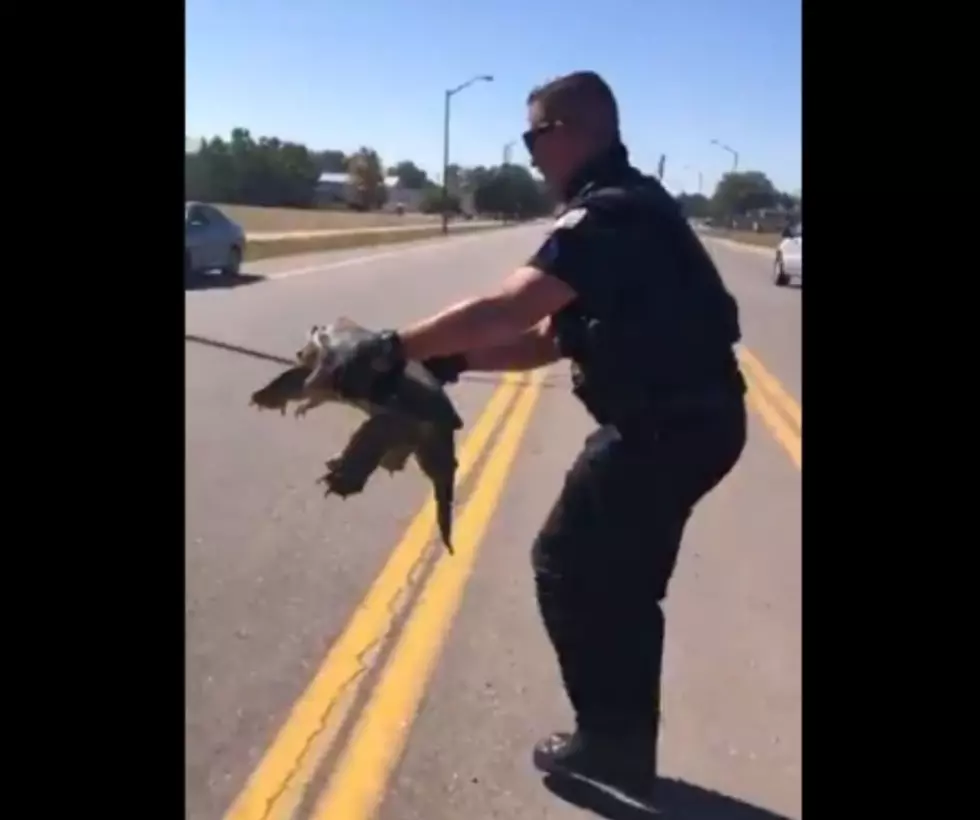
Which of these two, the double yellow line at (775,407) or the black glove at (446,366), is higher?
the black glove at (446,366)

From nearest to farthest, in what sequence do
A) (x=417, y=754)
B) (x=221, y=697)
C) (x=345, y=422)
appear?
(x=345, y=422), (x=417, y=754), (x=221, y=697)

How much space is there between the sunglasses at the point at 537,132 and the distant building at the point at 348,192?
2.47 feet

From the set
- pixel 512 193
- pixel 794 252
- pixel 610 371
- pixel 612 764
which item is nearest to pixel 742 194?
pixel 794 252

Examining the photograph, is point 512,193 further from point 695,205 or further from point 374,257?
point 374,257

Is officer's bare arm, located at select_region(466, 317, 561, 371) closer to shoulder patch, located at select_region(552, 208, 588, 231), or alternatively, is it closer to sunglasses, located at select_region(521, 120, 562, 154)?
shoulder patch, located at select_region(552, 208, 588, 231)

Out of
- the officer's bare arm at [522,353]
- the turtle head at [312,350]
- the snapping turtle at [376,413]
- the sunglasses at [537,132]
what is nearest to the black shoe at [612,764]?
the snapping turtle at [376,413]

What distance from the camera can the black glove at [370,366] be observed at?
7.72 feet

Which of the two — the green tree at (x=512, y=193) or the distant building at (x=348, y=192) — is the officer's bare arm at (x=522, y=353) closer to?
the green tree at (x=512, y=193)

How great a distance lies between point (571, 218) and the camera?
7.51 ft
